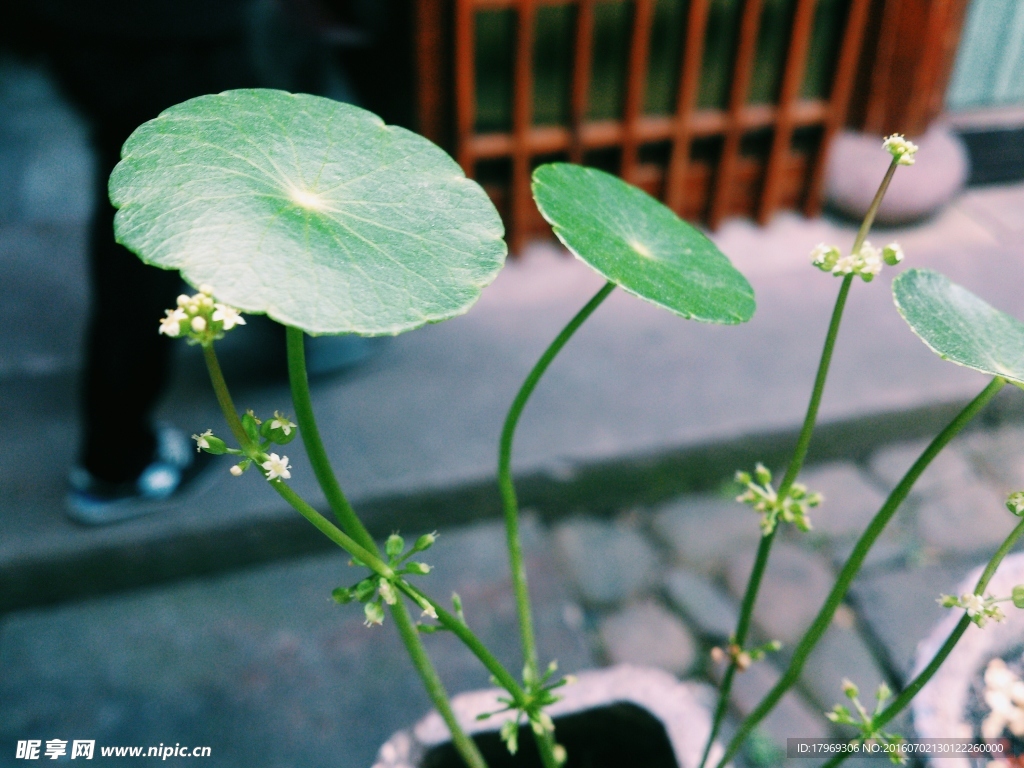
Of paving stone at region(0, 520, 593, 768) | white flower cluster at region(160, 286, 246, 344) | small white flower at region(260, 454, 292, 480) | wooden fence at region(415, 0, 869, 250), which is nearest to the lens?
white flower cluster at region(160, 286, 246, 344)

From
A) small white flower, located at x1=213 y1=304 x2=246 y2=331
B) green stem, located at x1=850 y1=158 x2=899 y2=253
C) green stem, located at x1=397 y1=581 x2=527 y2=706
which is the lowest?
green stem, located at x1=397 y1=581 x2=527 y2=706

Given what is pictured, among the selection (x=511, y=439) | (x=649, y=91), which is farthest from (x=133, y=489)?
(x=649, y=91)

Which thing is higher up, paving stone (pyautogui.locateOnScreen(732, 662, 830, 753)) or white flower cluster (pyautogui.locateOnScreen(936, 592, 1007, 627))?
white flower cluster (pyautogui.locateOnScreen(936, 592, 1007, 627))

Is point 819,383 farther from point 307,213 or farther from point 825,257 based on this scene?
point 307,213

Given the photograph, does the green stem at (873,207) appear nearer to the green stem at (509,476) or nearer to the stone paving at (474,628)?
the green stem at (509,476)

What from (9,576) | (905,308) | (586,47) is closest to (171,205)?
(905,308)

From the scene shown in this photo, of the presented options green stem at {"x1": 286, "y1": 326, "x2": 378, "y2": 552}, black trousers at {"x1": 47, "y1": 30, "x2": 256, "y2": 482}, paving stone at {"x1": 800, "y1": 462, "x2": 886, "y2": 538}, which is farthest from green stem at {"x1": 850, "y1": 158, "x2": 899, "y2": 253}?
paving stone at {"x1": 800, "y1": 462, "x2": 886, "y2": 538}

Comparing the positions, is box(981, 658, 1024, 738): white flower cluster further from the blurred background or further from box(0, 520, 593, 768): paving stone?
box(0, 520, 593, 768): paving stone
